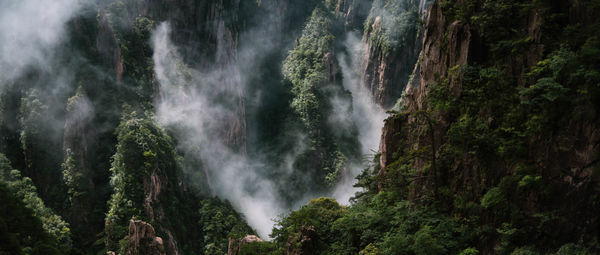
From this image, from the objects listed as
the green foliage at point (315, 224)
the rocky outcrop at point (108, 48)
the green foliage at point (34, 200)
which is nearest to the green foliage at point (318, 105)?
the rocky outcrop at point (108, 48)

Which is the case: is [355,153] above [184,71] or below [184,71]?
below

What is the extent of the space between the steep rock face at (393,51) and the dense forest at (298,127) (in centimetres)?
38

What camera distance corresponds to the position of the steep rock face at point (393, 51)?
103 metres

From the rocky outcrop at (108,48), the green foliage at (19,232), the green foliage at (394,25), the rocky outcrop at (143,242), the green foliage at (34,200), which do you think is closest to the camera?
the green foliage at (19,232)

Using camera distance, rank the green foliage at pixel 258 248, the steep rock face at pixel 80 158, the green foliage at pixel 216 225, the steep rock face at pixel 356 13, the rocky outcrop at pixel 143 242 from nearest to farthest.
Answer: the green foliage at pixel 258 248 → the rocky outcrop at pixel 143 242 → the steep rock face at pixel 80 158 → the green foliage at pixel 216 225 → the steep rock face at pixel 356 13

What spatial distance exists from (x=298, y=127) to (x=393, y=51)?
27.0 metres

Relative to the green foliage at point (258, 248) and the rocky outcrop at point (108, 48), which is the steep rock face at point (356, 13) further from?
the green foliage at point (258, 248)

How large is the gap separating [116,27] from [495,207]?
67.7 metres

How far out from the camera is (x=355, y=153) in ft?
321

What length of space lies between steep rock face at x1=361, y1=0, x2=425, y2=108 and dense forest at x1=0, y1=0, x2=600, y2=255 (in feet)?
1.25

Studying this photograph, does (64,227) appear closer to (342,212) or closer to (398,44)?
(342,212)

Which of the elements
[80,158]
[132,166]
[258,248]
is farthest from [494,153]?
[80,158]

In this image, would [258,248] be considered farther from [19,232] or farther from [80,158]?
[80,158]

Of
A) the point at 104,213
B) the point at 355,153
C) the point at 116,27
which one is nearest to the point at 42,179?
the point at 104,213
